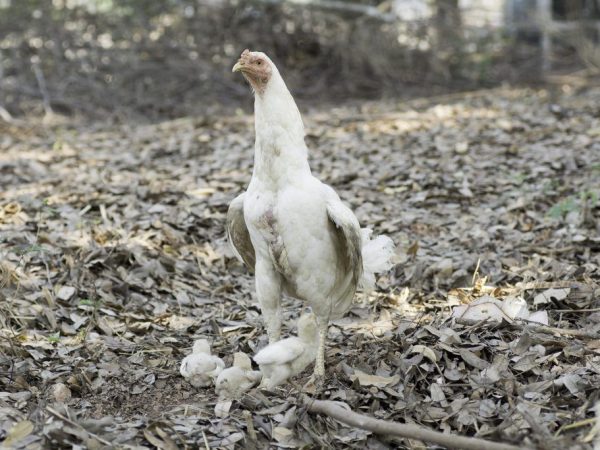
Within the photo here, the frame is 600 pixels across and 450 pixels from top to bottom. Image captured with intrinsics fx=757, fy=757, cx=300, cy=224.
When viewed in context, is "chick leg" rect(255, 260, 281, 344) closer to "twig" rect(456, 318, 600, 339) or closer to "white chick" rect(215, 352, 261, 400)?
"white chick" rect(215, 352, 261, 400)

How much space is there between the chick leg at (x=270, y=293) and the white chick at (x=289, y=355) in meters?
0.14

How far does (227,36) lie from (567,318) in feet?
28.1

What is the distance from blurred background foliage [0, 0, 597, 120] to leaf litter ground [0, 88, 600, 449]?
6.31 feet

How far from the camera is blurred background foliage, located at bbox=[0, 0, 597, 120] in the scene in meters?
10.7

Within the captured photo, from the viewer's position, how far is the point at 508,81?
12.1 meters

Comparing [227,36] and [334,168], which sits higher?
[227,36]

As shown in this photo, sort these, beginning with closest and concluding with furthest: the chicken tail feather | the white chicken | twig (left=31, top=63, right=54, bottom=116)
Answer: the white chicken
the chicken tail feather
twig (left=31, top=63, right=54, bottom=116)

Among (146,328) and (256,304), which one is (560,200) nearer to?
(256,304)

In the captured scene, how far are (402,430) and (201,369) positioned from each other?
1.30m

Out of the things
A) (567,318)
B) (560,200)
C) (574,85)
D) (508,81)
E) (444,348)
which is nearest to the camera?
(444,348)

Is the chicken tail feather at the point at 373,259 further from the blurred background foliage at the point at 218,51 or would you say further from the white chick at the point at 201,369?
the blurred background foliage at the point at 218,51

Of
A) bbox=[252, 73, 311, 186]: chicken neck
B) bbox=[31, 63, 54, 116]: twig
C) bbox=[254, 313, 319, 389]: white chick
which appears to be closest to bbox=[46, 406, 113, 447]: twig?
bbox=[254, 313, 319, 389]: white chick

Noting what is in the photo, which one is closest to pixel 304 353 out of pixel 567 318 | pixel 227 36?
pixel 567 318

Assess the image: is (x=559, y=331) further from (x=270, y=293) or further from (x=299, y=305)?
(x=299, y=305)
